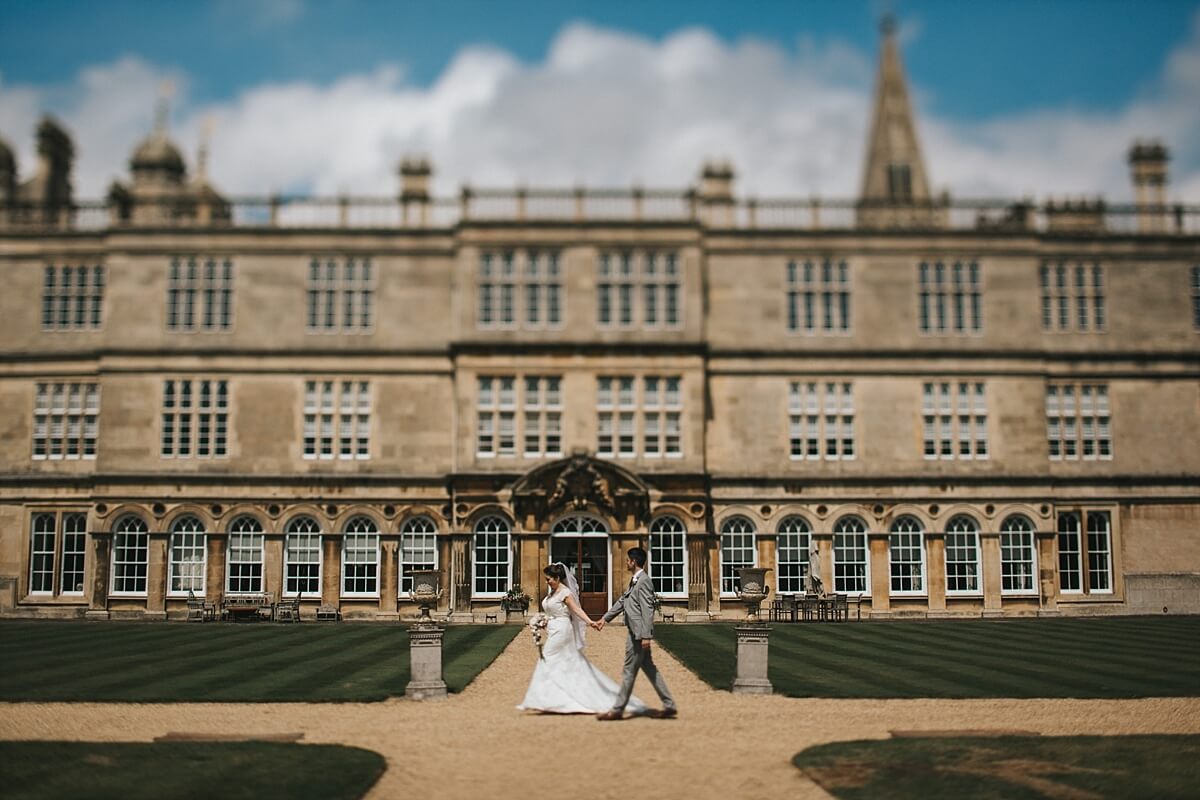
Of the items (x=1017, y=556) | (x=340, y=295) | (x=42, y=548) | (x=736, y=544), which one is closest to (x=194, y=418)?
(x=340, y=295)

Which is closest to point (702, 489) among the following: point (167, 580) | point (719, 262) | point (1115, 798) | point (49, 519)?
point (719, 262)

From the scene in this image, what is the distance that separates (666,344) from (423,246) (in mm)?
9719

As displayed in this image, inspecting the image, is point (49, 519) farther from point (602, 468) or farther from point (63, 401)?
point (602, 468)

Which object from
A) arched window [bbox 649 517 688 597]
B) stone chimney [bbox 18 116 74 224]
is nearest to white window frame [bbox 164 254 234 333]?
stone chimney [bbox 18 116 74 224]

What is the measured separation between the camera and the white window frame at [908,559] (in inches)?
1647

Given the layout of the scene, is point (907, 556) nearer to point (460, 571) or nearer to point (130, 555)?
point (460, 571)

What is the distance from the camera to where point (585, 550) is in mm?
40656

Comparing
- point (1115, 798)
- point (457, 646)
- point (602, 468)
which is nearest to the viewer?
point (1115, 798)

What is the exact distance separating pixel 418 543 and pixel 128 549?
33.5 feet

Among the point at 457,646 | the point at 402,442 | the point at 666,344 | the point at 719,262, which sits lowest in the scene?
the point at 457,646

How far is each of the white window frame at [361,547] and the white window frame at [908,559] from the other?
17969 mm

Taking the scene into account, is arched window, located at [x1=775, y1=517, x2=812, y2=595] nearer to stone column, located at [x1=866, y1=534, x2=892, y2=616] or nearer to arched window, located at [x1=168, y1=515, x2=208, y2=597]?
stone column, located at [x1=866, y1=534, x2=892, y2=616]

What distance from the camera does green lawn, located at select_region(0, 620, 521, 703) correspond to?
1972cm

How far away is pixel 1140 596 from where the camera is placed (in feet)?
136
